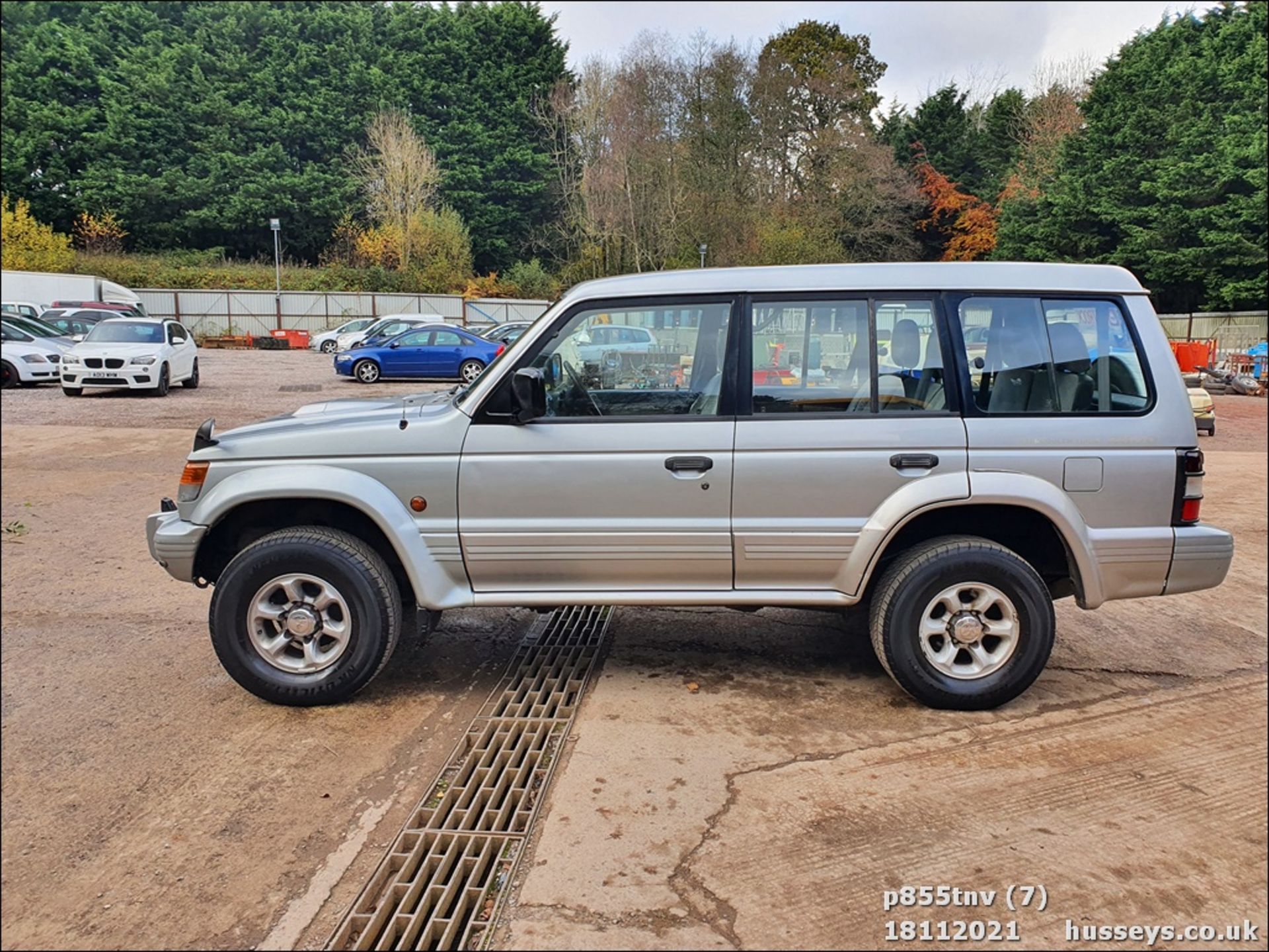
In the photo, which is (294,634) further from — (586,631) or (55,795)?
(586,631)

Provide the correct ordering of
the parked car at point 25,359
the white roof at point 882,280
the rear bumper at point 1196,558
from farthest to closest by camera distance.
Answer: the parked car at point 25,359 → the white roof at point 882,280 → the rear bumper at point 1196,558

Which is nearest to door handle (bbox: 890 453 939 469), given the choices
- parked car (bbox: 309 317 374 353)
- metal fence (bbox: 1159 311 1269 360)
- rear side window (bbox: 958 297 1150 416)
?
rear side window (bbox: 958 297 1150 416)

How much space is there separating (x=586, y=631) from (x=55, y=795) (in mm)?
2656

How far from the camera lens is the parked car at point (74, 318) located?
2152cm

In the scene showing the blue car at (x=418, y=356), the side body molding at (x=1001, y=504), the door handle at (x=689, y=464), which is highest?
the blue car at (x=418, y=356)

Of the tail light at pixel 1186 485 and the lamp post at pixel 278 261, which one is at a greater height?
the lamp post at pixel 278 261

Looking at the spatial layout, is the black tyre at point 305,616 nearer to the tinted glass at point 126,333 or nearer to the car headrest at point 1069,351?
the car headrest at point 1069,351

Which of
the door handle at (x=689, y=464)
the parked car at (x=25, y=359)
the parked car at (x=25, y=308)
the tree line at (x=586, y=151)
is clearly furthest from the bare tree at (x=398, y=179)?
the door handle at (x=689, y=464)

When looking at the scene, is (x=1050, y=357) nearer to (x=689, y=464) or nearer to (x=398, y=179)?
(x=689, y=464)

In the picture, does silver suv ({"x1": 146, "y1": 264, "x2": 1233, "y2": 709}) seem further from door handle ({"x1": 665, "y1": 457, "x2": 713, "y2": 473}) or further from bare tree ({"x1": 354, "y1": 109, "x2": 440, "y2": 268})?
bare tree ({"x1": 354, "y1": 109, "x2": 440, "y2": 268})

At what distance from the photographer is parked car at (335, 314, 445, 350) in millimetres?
27625

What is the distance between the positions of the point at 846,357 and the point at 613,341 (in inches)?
42.6

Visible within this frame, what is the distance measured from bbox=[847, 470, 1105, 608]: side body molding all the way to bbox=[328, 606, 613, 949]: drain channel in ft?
5.12

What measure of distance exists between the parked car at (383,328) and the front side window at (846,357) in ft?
72.9
